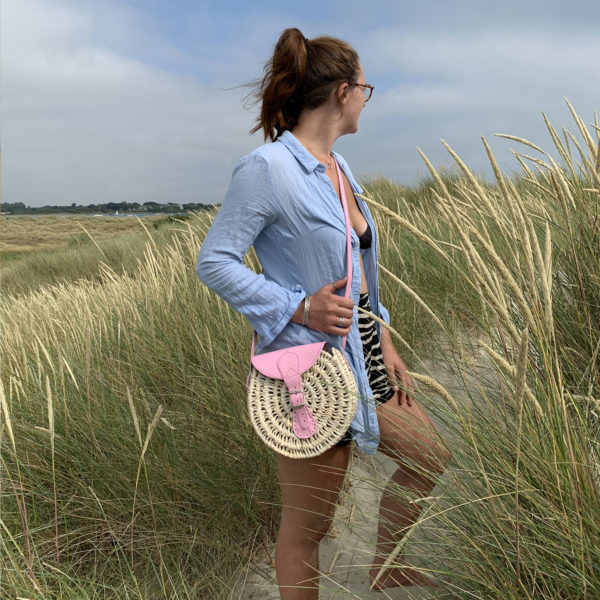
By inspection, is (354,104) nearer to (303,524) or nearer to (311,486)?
(311,486)

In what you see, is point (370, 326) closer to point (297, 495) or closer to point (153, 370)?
point (297, 495)

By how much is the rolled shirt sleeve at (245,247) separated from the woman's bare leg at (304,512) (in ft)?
1.27

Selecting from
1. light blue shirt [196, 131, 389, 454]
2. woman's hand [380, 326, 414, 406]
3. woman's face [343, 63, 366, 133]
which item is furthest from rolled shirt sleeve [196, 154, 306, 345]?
woman's hand [380, 326, 414, 406]

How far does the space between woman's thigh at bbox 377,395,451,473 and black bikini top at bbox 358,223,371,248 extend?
510mm

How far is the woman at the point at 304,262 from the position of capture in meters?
1.48

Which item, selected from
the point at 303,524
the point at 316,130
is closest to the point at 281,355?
the point at 303,524

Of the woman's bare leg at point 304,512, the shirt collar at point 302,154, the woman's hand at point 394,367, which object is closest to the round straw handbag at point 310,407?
the woman's bare leg at point 304,512

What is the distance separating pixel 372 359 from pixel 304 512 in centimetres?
51

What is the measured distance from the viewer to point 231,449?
2.33 meters

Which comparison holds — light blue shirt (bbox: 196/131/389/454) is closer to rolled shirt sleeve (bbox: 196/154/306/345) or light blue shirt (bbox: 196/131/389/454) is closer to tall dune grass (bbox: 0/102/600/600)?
rolled shirt sleeve (bbox: 196/154/306/345)

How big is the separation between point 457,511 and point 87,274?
11456mm

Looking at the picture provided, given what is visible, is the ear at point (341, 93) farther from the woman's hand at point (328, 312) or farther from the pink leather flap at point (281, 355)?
the pink leather flap at point (281, 355)

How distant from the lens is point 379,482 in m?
1.44

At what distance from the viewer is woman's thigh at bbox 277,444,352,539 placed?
1.51 metres
